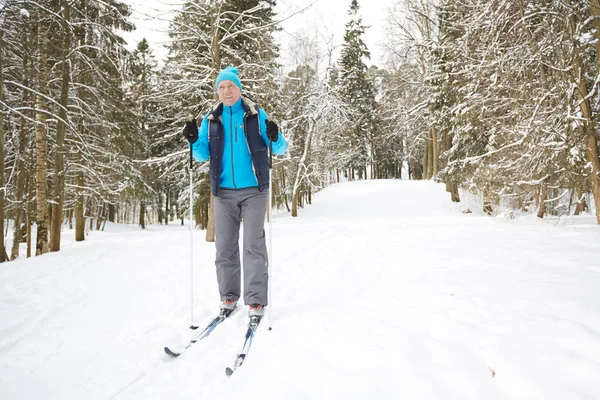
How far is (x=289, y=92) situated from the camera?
637 inches

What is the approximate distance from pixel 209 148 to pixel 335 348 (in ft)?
6.69

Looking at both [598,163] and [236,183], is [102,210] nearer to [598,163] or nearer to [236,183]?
[236,183]

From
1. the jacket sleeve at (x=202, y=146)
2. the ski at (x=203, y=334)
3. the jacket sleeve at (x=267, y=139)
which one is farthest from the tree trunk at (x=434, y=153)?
the ski at (x=203, y=334)

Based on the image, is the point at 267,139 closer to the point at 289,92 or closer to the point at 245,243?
the point at 245,243

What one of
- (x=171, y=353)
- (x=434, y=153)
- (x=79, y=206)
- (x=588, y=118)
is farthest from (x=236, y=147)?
(x=434, y=153)

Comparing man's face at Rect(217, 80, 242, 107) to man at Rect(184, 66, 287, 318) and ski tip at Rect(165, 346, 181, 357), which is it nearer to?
man at Rect(184, 66, 287, 318)

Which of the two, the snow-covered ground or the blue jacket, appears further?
the blue jacket

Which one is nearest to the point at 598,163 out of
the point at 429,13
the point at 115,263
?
the point at 115,263

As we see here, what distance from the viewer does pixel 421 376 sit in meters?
1.73

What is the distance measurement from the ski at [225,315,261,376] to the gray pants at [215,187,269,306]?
7.7 inches

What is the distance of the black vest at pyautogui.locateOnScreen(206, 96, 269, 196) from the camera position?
2.89m

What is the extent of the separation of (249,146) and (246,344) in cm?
167

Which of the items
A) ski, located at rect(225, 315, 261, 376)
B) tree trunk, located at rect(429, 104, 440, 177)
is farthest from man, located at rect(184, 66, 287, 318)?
tree trunk, located at rect(429, 104, 440, 177)

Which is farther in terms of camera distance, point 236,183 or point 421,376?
point 236,183
